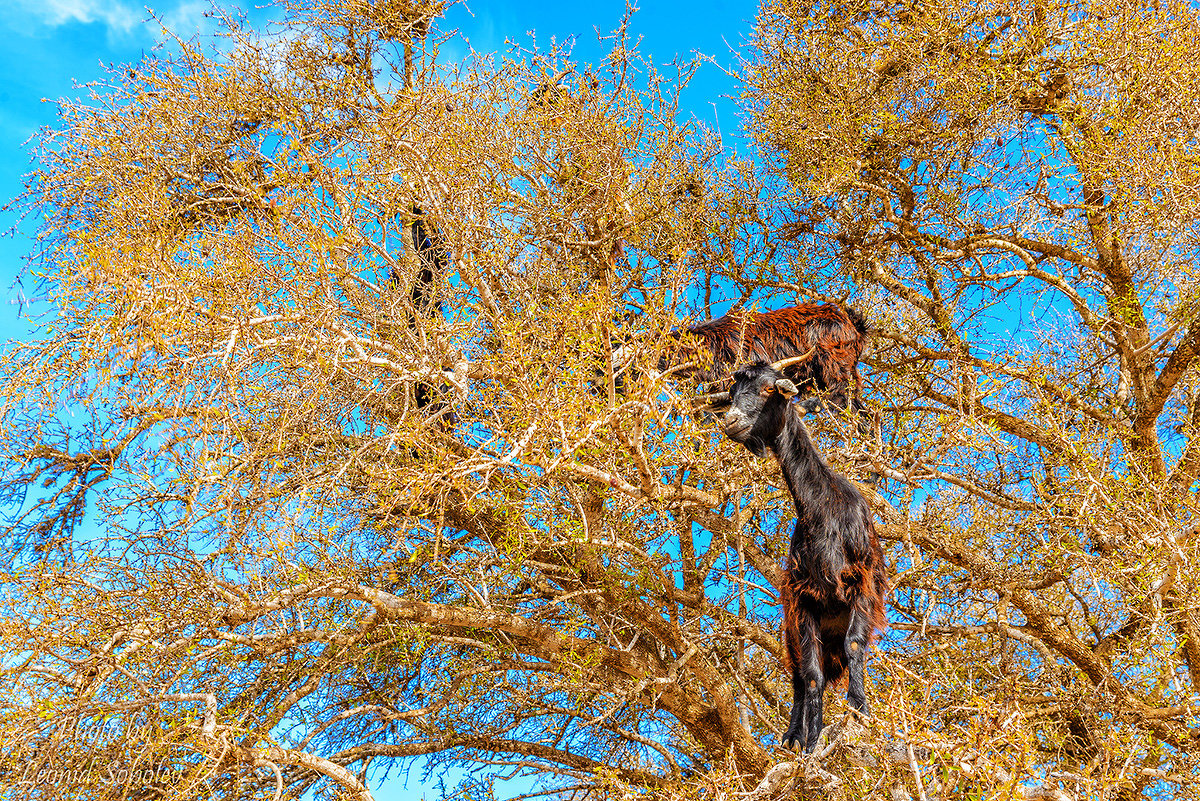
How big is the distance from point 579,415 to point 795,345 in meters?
2.01

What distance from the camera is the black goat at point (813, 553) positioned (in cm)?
500

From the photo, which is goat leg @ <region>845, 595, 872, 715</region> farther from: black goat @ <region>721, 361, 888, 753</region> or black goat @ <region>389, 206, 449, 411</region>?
black goat @ <region>389, 206, 449, 411</region>

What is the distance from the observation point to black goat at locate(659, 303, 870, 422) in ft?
18.0

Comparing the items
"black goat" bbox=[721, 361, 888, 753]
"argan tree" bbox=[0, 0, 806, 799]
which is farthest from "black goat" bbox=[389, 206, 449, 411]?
"black goat" bbox=[721, 361, 888, 753]

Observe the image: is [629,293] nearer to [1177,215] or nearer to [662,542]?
[662,542]

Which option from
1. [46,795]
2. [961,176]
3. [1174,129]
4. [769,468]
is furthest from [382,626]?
[1174,129]

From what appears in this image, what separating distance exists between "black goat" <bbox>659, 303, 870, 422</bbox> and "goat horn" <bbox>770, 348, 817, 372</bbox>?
0.11ft

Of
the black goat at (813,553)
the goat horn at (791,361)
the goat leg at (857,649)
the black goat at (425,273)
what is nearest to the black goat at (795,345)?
the goat horn at (791,361)

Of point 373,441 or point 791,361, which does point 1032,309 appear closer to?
point 791,361

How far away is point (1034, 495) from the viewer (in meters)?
7.66

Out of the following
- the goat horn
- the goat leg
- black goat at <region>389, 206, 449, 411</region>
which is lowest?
the goat leg

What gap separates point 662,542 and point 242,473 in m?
3.37

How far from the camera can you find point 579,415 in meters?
4.44

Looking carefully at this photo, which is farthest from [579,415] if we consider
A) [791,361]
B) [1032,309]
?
[1032,309]
